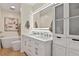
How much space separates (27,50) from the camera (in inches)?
64.2

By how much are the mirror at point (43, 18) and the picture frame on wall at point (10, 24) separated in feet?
0.88

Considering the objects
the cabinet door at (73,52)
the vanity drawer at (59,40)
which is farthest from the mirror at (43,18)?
the cabinet door at (73,52)

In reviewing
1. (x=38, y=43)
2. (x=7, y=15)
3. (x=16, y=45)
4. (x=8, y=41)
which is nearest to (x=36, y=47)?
(x=38, y=43)

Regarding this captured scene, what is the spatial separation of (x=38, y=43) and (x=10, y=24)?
0.48 meters

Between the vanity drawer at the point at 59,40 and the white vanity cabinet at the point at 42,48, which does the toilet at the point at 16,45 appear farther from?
the vanity drawer at the point at 59,40

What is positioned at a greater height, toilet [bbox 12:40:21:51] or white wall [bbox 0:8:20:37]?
white wall [bbox 0:8:20:37]

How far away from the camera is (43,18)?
162 centimetres

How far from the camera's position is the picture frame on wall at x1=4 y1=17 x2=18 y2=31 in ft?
5.25

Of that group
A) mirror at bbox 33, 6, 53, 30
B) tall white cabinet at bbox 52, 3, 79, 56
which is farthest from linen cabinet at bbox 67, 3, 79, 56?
mirror at bbox 33, 6, 53, 30

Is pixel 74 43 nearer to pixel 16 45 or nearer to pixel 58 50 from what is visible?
pixel 58 50

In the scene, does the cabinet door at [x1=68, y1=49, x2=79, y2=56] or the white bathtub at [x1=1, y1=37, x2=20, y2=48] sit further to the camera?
the white bathtub at [x1=1, y1=37, x2=20, y2=48]

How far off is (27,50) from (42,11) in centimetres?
59

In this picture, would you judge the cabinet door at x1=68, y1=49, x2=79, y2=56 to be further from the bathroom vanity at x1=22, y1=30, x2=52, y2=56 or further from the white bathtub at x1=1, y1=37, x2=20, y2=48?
the white bathtub at x1=1, y1=37, x2=20, y2=48

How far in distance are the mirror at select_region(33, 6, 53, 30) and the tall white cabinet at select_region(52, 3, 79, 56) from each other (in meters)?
0.08
